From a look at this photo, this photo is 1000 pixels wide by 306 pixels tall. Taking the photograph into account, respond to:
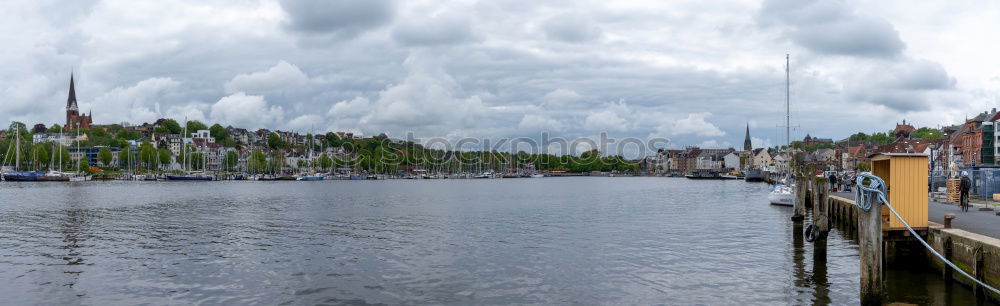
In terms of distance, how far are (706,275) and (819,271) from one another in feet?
14.5

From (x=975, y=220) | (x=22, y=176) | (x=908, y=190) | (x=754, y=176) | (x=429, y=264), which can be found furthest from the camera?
(x=754, y=176)

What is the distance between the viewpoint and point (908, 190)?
20719 mm

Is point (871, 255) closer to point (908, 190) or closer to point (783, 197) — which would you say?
point (908, 190)

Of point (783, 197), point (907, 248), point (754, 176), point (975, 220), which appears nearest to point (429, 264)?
point (907, 248)

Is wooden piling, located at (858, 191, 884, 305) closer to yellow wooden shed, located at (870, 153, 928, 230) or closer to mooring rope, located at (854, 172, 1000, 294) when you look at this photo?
mooring rope, located at (854, 172, 1000, 294)

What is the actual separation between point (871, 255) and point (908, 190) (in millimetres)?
6340

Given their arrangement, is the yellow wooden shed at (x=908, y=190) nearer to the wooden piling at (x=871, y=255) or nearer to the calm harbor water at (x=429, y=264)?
the calm harbor water at (x=429, y=264)

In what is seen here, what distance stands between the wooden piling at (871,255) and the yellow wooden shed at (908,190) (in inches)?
209

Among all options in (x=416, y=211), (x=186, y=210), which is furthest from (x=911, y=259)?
(x=186, y=210)

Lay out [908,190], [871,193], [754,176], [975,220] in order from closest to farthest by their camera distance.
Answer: [871,193] → [908,190] → [975,220] → [754,176]

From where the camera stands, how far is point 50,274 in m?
23.4

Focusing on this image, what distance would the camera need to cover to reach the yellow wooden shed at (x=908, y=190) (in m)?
20.6

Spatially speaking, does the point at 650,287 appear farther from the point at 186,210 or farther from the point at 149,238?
the point at 186,210

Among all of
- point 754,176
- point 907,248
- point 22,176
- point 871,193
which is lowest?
point 754,176
